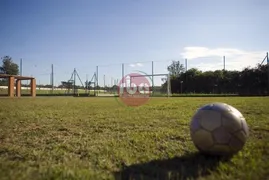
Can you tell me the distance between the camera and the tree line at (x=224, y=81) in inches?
1314

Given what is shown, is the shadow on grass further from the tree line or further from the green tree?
the green tree

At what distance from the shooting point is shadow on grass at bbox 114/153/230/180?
8.73 feet

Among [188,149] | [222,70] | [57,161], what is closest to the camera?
[57,161]

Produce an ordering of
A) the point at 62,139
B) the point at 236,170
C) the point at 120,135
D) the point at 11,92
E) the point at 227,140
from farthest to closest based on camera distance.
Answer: the point at 11,92 → the point at 120,135 → the point at 62,139 → the point at 227,140 → the point at 236,170

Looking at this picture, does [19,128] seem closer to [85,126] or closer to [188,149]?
[85,126]

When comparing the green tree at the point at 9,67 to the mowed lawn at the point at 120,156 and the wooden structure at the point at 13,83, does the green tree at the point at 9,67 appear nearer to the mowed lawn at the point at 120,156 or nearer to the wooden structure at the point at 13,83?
the wooden structure at the point at 13,83

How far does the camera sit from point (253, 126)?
5.16m

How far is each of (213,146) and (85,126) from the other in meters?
3.67

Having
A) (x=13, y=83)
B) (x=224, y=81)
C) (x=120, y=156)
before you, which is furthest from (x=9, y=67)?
(x=120, y=156)

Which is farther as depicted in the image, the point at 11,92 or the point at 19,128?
the point at 11,92

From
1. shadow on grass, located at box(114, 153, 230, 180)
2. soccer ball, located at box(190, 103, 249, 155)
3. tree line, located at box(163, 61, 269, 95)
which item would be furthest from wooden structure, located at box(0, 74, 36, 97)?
soccer ball, located at box(190, 103, 249, 155)

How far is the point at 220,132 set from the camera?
2977mm

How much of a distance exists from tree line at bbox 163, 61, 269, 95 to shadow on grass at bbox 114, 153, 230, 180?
106 ft

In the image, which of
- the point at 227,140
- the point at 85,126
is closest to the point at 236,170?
the point at 227,140
